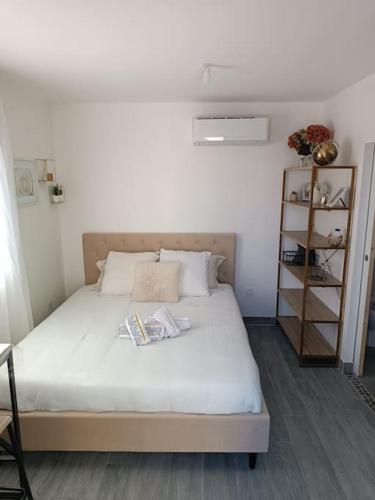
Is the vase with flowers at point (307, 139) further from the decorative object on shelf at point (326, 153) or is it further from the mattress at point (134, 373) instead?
the mattress at point (134, 373)

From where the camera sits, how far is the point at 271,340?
11.5 ft

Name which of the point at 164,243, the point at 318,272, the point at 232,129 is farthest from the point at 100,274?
the point at 318,272

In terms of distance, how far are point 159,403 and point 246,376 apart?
52 cm

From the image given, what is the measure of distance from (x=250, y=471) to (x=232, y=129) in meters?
2.79

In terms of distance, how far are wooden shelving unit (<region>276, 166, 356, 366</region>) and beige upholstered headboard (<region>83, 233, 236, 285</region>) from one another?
1.91 ft

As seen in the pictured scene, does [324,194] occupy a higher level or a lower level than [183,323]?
higher

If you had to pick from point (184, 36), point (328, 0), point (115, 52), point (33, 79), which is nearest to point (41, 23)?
point (115, 52)

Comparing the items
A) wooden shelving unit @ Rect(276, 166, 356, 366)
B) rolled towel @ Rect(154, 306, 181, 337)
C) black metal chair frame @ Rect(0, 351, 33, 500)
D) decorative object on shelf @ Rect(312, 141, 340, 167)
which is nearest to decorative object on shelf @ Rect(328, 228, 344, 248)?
wooden shelving unit @ Rect(276, 166, 356, 366)

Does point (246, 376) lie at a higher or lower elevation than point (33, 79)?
lower

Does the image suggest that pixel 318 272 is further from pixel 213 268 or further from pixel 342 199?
pixel 213 268

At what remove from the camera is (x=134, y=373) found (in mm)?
1974

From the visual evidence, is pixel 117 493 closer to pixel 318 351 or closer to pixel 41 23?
pixel 318 351

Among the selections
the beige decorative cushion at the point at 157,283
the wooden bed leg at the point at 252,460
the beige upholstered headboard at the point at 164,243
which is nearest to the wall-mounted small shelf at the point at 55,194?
the beige upholstered headboard at the point at 164,243

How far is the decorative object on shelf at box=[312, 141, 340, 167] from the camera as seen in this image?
2.71 m
